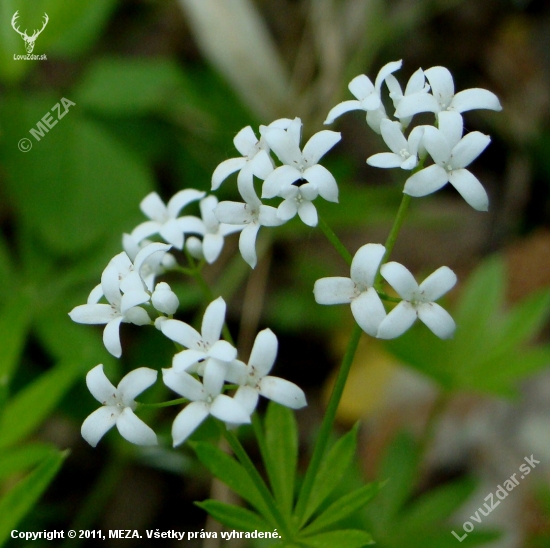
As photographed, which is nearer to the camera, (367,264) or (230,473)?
(367,264)

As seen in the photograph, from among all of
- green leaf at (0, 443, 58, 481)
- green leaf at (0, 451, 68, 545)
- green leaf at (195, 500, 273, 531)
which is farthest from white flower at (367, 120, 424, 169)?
green leaf at (0, 443, 58, 481)

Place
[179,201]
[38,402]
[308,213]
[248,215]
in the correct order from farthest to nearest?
[38,402] → [179,201] → [248,215] → [308,213]

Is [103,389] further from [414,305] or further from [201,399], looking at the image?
[414,305]

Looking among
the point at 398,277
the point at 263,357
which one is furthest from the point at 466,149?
the point at 263,357

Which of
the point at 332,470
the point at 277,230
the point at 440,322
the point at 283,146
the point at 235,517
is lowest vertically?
the point at 277,230

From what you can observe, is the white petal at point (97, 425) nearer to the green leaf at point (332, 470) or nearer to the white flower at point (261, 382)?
the white flower at point (261, 382)

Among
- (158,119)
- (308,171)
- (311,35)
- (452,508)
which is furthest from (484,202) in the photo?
(311,35)

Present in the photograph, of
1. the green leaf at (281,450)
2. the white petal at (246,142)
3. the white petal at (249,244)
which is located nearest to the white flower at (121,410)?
the white petal at (249,244)

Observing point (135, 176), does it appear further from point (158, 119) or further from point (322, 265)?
point (322, 265)
